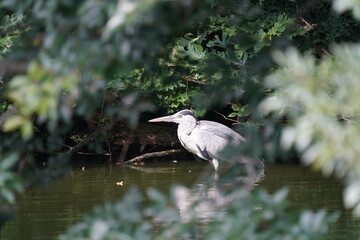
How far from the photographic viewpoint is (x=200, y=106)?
3615 mm

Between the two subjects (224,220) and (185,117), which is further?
(185,117)

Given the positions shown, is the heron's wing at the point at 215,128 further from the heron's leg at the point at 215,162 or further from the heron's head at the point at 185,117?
the heron's leg at the point at 215,162

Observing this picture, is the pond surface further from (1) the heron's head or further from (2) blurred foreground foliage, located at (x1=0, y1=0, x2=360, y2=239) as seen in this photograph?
(2) blurred foreground foliage, located at (x1=0, y1=0, x2=360, y2=239)

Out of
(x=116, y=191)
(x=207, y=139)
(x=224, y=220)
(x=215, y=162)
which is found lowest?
(x=215, y=162)

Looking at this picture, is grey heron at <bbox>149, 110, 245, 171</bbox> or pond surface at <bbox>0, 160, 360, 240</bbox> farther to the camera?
grey heron at <bbox>149, 110, 245, 171</bbox>

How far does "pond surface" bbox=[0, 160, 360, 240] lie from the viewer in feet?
24.1

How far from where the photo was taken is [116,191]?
33.0 feet

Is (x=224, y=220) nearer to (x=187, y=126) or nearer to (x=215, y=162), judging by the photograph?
(x=215, y=162)

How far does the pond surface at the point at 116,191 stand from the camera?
24.1 feet

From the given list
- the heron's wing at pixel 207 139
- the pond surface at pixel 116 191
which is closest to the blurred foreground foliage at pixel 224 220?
the pond surface at pixel 116 191

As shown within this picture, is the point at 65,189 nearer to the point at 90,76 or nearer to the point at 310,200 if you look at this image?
the point at 310,200

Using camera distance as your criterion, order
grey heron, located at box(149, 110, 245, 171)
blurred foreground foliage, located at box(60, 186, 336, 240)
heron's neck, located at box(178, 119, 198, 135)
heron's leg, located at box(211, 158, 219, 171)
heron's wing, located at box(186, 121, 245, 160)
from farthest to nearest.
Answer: heron's neck, located at box(178, 119, 198, 135) < grey heron, located at box(149, 110, 245, 171) < heron's wing, located at box(186, 121, 245, 160) < heron's leg, located at box(211, 158, 219, 171) < blurred foreground foliage, located at box(60, 186, 336, 240)

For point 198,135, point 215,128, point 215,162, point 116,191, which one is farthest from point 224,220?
point 198,135

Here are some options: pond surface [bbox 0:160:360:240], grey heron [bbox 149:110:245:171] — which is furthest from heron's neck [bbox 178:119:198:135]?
pond surface [bbox 0:160:360:240]
